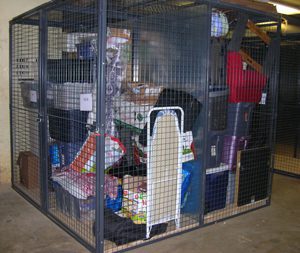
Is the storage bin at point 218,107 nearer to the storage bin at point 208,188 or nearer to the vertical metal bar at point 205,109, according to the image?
the vertical metal bar at point 205,109

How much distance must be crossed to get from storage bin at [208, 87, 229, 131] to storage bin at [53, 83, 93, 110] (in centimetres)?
115

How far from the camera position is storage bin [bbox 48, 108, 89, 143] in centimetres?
325

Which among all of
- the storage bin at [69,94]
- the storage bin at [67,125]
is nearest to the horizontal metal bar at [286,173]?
the storage bin at [67,125]

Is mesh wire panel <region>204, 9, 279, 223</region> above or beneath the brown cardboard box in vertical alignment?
above

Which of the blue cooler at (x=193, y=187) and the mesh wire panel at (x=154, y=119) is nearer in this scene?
the mesh wire panel at (x=154, y=119)

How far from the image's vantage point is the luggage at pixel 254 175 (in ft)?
12.2

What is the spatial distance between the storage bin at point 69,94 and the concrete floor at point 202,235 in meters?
1.14

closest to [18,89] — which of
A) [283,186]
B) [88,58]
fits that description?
[88,58]

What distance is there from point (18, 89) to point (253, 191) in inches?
119

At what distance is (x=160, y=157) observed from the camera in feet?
10.0

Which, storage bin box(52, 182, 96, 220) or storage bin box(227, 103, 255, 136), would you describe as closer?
storage bin box(52, 182, 96, 220)

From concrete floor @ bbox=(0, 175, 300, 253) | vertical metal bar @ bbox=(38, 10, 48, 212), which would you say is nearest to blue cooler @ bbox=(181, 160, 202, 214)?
concrete floor @ bbox=(0, 175, 300, 253)

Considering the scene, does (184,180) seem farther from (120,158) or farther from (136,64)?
(136,64)

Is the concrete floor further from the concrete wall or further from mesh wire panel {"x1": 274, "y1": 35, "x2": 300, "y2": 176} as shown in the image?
mesh wire panel {"x1": 274, "y1": 35, "x2": 300, "y2": 176}
